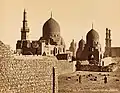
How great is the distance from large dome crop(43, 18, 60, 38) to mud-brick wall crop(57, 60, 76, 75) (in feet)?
18.3

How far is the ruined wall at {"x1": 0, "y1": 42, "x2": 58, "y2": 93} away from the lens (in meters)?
5.35

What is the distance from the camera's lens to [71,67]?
1652 cm

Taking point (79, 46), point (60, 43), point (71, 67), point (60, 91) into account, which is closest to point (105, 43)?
point (79, 46)

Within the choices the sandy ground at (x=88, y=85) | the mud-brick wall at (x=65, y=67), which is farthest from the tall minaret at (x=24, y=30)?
the sandy ground at (x=88, y=85)

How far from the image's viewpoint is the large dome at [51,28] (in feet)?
72.7

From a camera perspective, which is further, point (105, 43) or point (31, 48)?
point (105, 43)

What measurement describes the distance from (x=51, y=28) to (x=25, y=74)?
16.2 m

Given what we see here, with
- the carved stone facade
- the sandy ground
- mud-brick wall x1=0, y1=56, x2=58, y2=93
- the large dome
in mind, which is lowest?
the sandy ground

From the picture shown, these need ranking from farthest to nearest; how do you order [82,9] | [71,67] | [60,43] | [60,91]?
[60,43]
[71,67]
[82,9]
[60,91]

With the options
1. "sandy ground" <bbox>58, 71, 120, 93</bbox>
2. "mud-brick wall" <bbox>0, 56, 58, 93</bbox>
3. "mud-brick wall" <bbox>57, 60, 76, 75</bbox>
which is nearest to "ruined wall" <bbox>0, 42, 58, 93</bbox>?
"mud-brick wall" <bbox>0, 56, 58, 93</bbox>

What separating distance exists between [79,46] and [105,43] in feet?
7.56

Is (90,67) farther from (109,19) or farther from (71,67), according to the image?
(109,19)

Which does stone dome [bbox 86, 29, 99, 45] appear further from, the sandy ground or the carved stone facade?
the sandy ground

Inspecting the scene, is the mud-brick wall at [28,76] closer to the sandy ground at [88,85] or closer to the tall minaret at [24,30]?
the sandy ground at [88,85]
